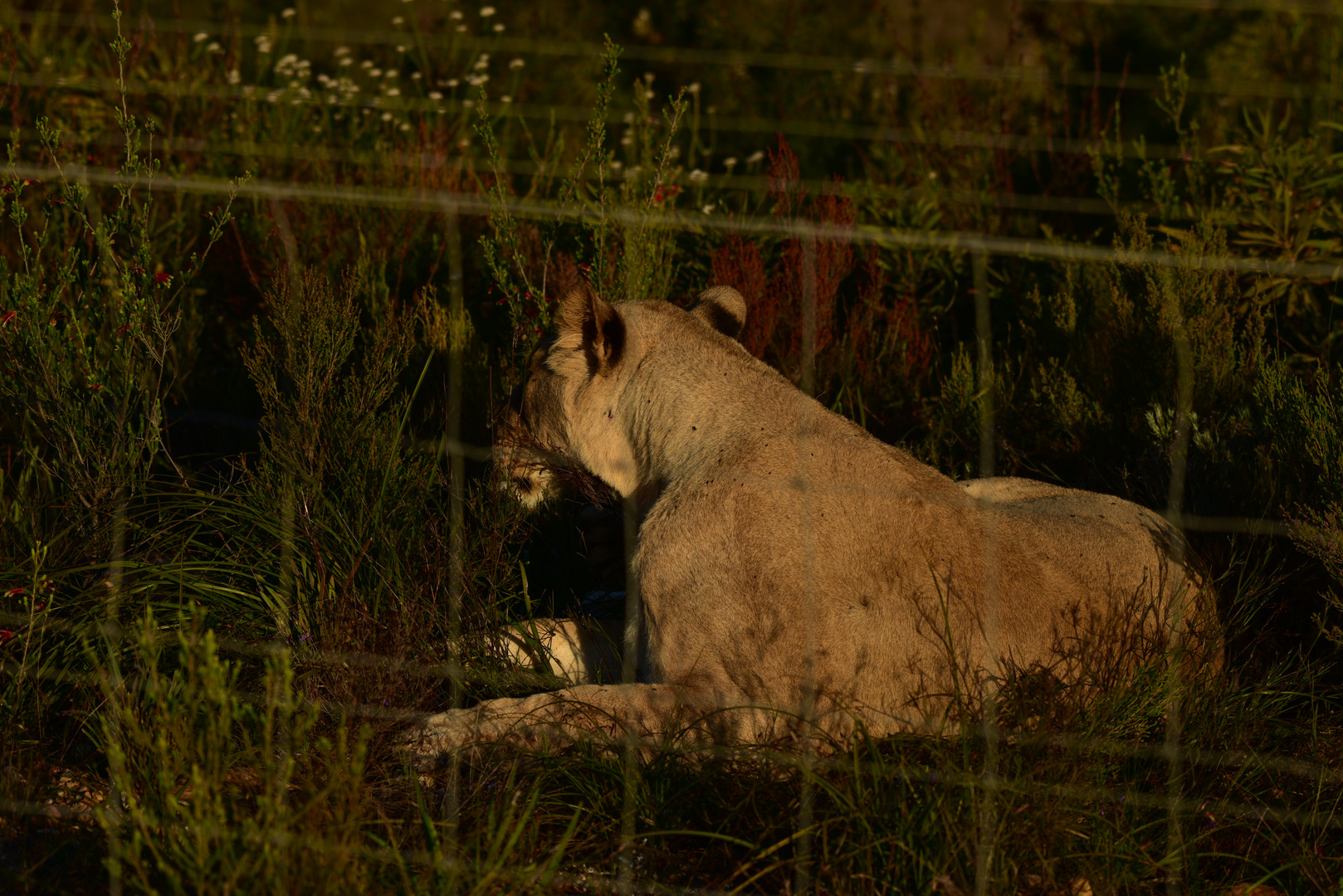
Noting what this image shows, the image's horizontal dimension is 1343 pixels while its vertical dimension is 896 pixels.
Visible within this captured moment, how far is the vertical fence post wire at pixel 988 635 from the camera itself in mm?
2662

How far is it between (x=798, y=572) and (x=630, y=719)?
→ 22.9 inches

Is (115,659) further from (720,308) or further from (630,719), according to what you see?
(720,308)

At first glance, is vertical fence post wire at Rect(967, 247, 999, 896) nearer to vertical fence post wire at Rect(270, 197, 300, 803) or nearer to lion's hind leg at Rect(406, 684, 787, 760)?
lion's hind leg at Rect(406, 684, 787, 760)

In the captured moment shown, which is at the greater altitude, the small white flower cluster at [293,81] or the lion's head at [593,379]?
the small white flower cluster at [293,81]

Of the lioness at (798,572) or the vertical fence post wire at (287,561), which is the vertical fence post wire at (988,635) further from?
the vertical fence post wire at (287,561)

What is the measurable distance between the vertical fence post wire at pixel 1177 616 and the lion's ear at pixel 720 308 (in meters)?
1.50

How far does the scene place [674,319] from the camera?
3.83 m

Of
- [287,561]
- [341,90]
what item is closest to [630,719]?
[287,561]

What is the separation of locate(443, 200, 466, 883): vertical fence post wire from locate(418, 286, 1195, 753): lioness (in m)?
0.26

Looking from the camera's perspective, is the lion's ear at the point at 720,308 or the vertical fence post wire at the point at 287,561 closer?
the vertical fence post wire at the point at 287,561

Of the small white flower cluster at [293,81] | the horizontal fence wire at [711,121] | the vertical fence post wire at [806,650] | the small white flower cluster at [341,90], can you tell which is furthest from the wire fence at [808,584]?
the small white flower cluster at [341,90]

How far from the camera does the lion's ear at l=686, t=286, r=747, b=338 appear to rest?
408 cm

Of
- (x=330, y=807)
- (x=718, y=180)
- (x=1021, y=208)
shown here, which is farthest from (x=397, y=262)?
(x=330, y=807)

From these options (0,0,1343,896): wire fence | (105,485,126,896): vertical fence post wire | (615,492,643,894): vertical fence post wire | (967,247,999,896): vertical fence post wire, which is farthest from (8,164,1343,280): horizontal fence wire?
(615,492,643,894): vertical fence post wire
